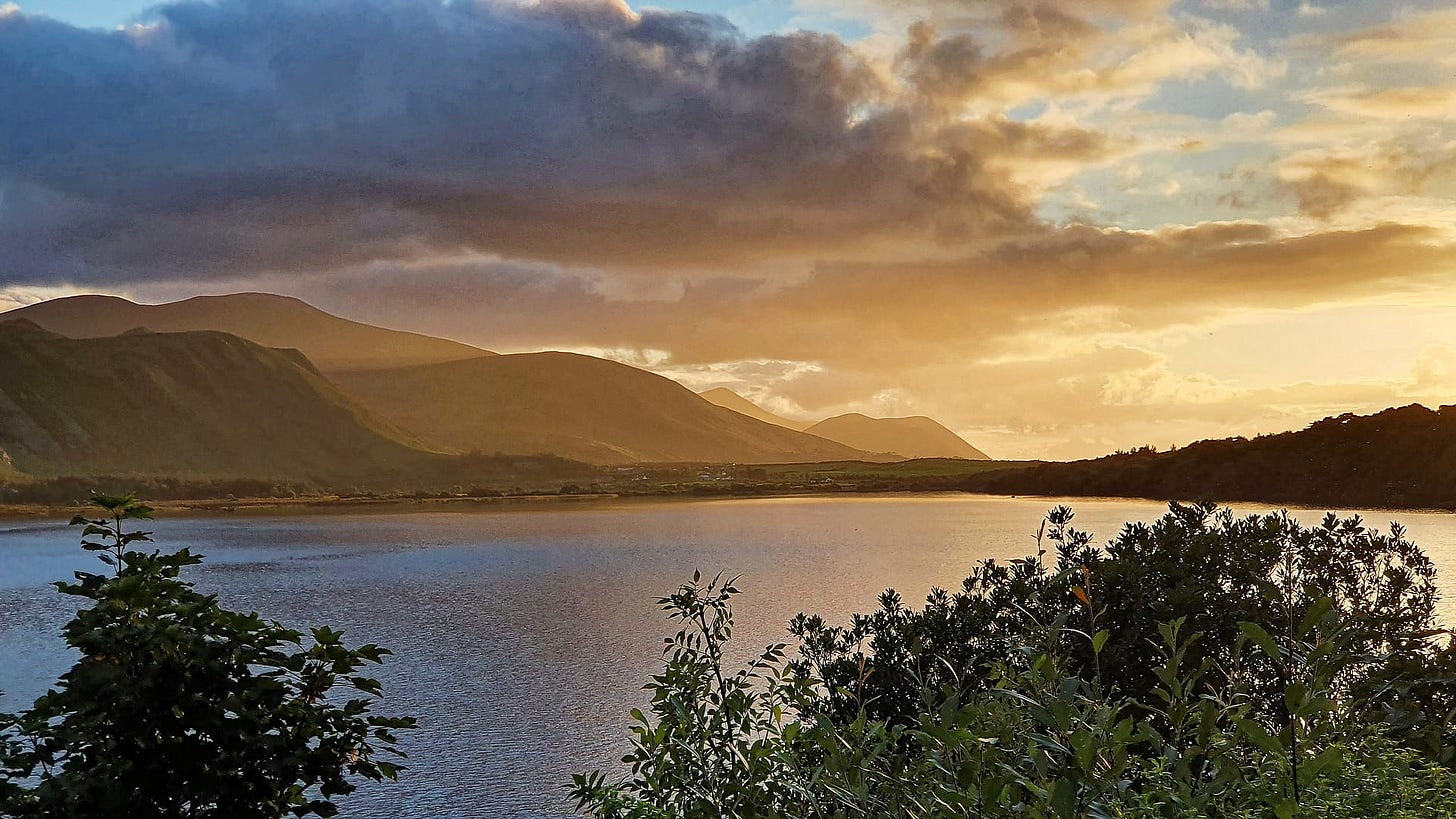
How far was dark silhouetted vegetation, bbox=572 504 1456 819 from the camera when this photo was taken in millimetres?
3029

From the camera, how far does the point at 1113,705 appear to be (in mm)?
5770

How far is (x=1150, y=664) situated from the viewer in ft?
31.9

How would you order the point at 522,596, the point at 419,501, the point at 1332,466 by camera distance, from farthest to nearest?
the point at 419,501, the point at 1332,466, the point at 522,596

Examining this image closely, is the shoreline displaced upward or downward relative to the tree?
downward

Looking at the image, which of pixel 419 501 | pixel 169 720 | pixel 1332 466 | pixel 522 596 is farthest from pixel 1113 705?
pixel 419 501

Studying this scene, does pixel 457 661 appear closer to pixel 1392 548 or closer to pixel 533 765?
pixel 533 765

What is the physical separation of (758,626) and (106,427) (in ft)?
676

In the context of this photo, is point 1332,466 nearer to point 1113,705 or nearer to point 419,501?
point 1113,705

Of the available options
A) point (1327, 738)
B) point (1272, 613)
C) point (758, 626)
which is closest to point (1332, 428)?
point (758, 626)

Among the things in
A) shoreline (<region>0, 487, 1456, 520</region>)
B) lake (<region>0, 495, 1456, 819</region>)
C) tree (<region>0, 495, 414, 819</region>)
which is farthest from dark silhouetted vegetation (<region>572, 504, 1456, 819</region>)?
shoreline (<region>0, 487, 1456, 520</region>)

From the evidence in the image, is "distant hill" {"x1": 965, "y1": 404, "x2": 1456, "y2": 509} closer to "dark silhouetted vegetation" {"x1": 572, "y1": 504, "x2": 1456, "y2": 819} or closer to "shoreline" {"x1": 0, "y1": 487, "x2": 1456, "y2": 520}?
"shoreline" {"x1": 0, "y1": 487, "x2": 1456, "y2": 520}

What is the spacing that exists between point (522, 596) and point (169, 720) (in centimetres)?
3225

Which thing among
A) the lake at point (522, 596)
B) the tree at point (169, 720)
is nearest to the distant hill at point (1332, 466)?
the lake at point (522, 596)

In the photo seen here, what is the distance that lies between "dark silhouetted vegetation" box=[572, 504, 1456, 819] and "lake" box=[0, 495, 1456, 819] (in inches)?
312
